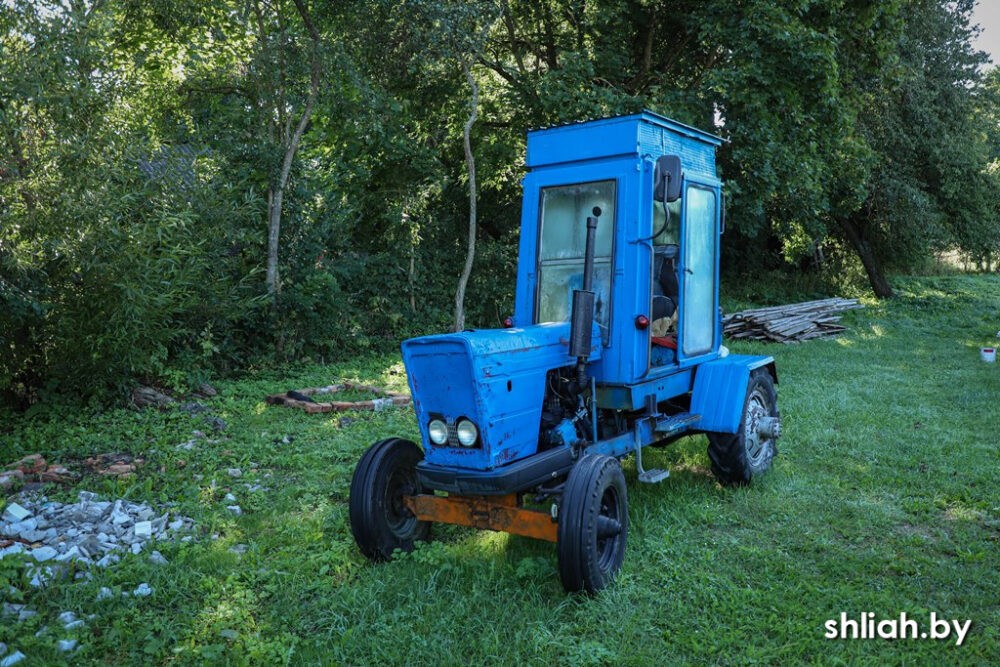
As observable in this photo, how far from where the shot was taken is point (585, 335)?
415 centimetres

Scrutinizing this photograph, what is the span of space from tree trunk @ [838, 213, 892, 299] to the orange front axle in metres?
17.4

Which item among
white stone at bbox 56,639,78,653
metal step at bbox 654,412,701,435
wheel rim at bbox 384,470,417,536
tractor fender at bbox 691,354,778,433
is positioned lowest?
white stone at bbox 56,639,78,653

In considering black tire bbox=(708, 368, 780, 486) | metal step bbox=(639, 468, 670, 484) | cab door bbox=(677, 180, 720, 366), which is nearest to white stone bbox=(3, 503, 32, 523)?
metal step bbox=(639, 468, 670, 484)

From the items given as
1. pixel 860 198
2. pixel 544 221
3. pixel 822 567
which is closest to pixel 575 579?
pixel 822 567

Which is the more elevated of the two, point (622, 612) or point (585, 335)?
point (585, 335)

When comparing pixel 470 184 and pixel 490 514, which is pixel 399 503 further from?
pixel 470 184

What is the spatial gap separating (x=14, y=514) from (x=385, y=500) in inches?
99.0

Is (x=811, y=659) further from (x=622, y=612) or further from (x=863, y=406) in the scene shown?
(x=863, y=406)

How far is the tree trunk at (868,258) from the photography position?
18562 millimetres

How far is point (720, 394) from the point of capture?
5.34 m

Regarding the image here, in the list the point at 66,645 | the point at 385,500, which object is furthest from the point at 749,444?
the point at 66,645

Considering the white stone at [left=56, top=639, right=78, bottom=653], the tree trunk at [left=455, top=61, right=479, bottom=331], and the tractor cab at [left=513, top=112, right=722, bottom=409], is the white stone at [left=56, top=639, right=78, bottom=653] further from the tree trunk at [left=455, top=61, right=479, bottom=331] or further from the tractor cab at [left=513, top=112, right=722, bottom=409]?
the tree trunk at [left=455, top=61, right=479, bottom=331]

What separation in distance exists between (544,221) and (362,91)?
7.00 meters

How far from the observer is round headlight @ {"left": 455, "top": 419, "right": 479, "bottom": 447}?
3793 mm
